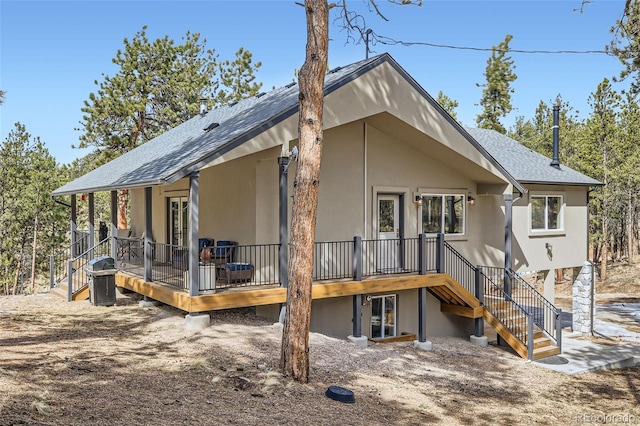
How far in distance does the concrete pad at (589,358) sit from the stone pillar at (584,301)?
1.91 meters

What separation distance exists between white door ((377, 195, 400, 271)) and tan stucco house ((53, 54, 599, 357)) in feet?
0.13

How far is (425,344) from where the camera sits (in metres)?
13.2

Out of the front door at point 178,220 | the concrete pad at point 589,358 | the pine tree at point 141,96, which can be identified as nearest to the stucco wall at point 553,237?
the concrete pad at point 589,358

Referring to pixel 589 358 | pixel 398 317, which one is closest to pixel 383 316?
pixel 398 317

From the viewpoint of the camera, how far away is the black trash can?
43.3ft

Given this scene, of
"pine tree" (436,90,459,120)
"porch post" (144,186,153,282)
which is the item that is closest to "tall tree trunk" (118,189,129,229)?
"porch post" (144,186,153,282)

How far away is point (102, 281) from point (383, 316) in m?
7.59

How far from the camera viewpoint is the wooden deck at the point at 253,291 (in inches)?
418

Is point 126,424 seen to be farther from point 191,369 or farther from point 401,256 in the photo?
point 401,256

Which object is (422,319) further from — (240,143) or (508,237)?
(240,143)

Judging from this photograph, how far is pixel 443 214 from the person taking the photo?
622 inches

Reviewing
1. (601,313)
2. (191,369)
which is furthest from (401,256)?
(601,313)

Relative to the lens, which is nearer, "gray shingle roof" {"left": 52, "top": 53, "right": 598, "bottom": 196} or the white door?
"gray shingle roof" {"left": 52, "top": 53, "right": 598, "bottom": 196}

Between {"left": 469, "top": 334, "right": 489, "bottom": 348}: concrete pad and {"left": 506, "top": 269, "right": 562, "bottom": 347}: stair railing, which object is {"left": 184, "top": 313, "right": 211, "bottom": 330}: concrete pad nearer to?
{"left": 469, "top": 334, "right": 489, "bottom": 348}: concrete pad
